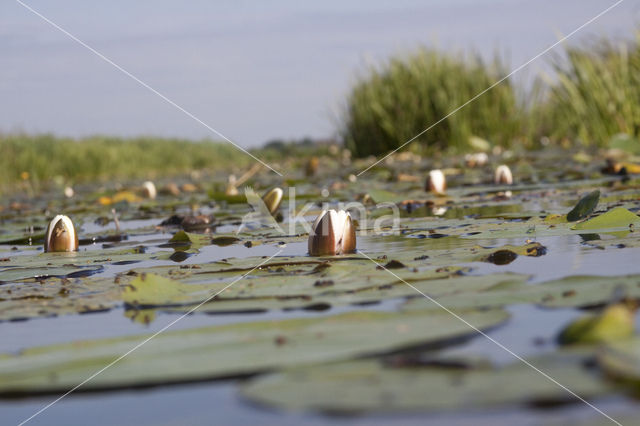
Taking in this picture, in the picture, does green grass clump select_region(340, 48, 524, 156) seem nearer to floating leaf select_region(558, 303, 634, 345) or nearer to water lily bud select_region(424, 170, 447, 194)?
water lily bud select_region(424, 170, 447, 194)

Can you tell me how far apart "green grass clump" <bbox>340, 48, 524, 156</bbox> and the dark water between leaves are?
11.7m

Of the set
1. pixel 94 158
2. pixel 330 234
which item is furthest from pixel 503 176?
pixel 94 158

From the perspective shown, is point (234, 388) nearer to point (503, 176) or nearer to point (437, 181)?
point (437, 181)

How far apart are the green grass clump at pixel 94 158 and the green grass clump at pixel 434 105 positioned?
6.73m

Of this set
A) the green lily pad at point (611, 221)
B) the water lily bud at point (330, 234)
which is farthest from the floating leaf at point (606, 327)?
the green lily pad at point (611, 221)

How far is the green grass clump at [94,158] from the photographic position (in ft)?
54.7

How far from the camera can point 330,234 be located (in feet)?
8.48

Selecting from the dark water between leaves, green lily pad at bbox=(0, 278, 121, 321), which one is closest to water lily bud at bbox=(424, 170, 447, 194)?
the dark water between leaves

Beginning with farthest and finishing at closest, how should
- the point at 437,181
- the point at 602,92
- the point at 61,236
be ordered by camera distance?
the point at 602,92, the point at 437,181, the point at 61,236

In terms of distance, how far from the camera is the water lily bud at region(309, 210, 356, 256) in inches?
102

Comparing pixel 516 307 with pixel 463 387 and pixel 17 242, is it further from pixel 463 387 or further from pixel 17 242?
pixel 17 242

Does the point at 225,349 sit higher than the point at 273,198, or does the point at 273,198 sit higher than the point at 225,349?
the point at 273,198

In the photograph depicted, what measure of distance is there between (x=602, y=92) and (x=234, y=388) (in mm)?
9987

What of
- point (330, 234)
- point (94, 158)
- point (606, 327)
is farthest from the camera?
point (94, 158)
